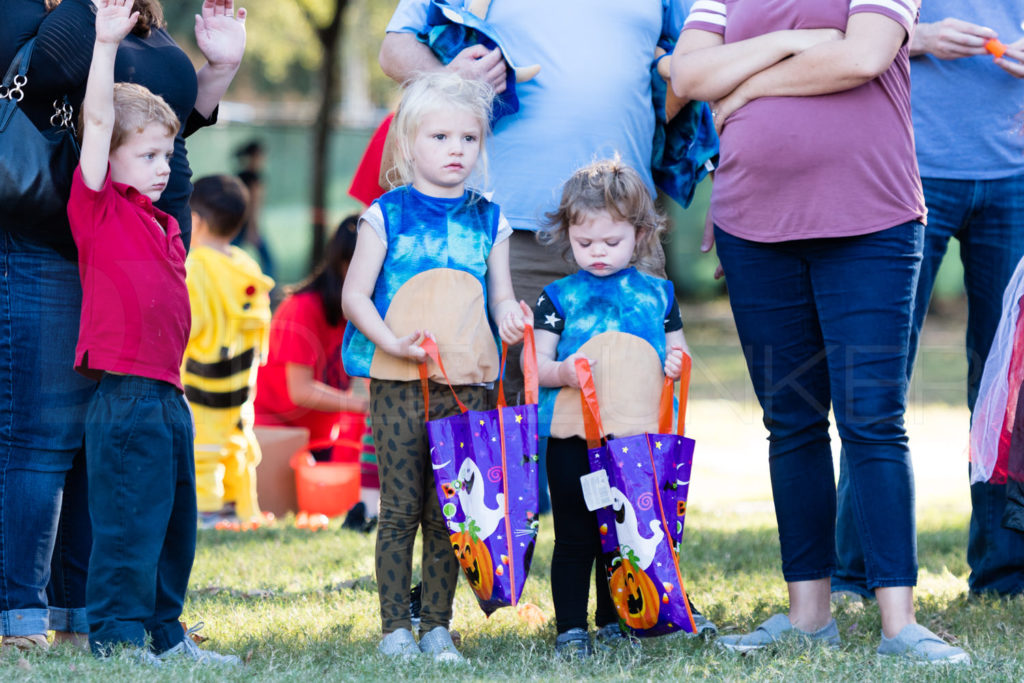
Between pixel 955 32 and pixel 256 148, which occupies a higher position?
pixel 256 148

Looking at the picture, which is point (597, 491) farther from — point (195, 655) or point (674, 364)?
point (195, 655)

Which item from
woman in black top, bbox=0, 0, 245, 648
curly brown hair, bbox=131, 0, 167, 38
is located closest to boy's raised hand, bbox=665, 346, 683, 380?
woman in black top, bbox=0, 0, 245, 648

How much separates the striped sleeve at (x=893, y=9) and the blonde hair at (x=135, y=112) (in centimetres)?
187

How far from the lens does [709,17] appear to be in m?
3.51

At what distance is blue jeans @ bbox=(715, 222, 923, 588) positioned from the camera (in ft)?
10.7

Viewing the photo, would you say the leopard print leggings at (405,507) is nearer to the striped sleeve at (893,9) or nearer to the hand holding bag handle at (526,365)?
the hand holding bag handle at (526,365)

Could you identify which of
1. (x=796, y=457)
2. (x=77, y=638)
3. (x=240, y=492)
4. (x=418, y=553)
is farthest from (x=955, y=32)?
(x=240, y=492)

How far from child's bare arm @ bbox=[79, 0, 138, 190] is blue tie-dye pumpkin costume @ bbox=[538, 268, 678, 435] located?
127 cm

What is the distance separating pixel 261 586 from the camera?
4.43 meters

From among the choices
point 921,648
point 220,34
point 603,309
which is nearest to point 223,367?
point 220,34

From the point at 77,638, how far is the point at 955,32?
3.19 m

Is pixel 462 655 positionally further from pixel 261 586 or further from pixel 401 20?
pixel 401 20

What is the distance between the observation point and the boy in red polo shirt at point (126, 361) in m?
3.18

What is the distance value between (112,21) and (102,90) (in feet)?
0.58
